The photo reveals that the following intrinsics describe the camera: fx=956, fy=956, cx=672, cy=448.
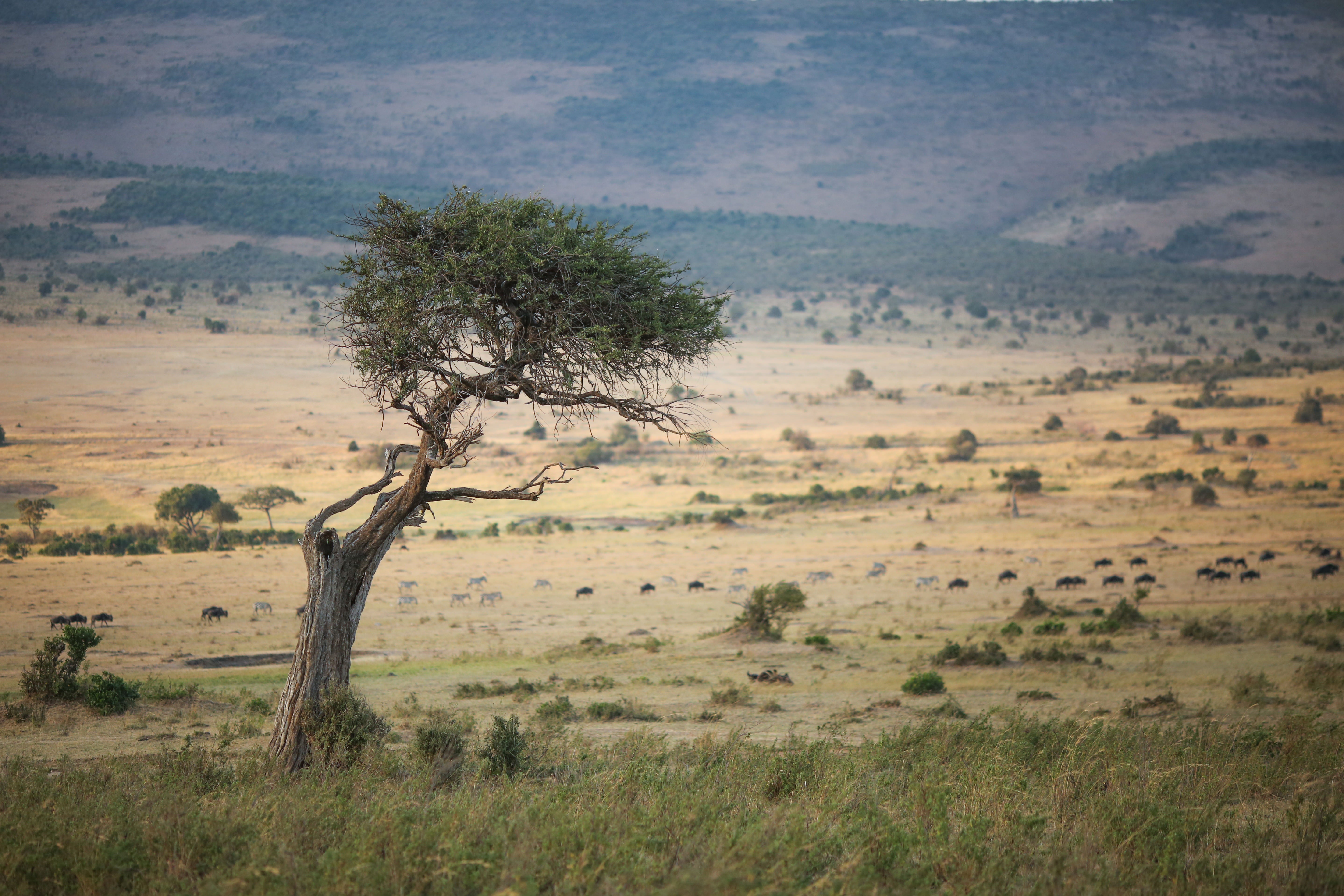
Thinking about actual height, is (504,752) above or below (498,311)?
below

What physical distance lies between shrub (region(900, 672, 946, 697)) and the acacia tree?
10.3m

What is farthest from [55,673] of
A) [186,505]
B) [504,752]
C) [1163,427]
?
[1163,427]

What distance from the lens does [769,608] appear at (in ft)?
89.0

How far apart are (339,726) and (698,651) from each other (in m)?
16.5

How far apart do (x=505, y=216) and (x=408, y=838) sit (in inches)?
258

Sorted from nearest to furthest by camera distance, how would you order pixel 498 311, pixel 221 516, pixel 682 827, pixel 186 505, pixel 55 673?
pixel 682 827 < pixel 498 311 < pixel 55 673 < pixel 186 505 < pixel 221 516

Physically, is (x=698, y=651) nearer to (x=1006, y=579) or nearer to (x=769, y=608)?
(x=769, y=608)

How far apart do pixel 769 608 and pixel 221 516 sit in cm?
2832

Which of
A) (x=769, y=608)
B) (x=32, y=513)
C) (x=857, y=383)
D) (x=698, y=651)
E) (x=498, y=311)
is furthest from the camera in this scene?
(x=857, y=383)

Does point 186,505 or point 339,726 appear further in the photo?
point 186,505

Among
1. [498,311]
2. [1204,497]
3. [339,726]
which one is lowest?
[1204,497]

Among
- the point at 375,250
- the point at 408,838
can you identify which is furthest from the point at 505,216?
the point at 408,838

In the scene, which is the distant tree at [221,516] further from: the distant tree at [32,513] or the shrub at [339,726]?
the shrub at [339,726]

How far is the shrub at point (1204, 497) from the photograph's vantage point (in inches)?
2064
